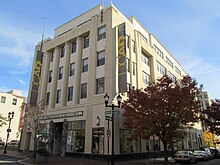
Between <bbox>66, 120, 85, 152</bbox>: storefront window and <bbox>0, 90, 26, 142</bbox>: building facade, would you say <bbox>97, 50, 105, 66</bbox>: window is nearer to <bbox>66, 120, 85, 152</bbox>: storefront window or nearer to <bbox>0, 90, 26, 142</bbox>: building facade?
<bbox>66, 120, 85, 152</bbox>: storefront window

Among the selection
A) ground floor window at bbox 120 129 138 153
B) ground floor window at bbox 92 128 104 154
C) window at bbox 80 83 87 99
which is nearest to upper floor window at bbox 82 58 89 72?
window at bbox 80 83 87 99

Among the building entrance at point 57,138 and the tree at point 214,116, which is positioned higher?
the tree at point 214,116

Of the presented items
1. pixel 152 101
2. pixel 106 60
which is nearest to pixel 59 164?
pixel 152 101

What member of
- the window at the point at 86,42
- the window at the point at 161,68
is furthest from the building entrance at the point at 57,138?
the window at the point at 161,68

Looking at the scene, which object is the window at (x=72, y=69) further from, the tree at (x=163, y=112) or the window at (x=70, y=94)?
the tree at (x=163, y=112)

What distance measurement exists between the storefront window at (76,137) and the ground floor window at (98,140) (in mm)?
1926

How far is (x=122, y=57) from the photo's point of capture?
2448 cm

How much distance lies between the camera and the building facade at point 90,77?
23500mm

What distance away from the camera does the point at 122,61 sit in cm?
2438

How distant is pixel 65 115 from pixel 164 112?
44.6 feet

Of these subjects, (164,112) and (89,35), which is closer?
(164,112)

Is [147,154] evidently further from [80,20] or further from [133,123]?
[80,20]

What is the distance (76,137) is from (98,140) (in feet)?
13.4

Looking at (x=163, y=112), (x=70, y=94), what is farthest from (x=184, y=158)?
(x=70, y=94)
